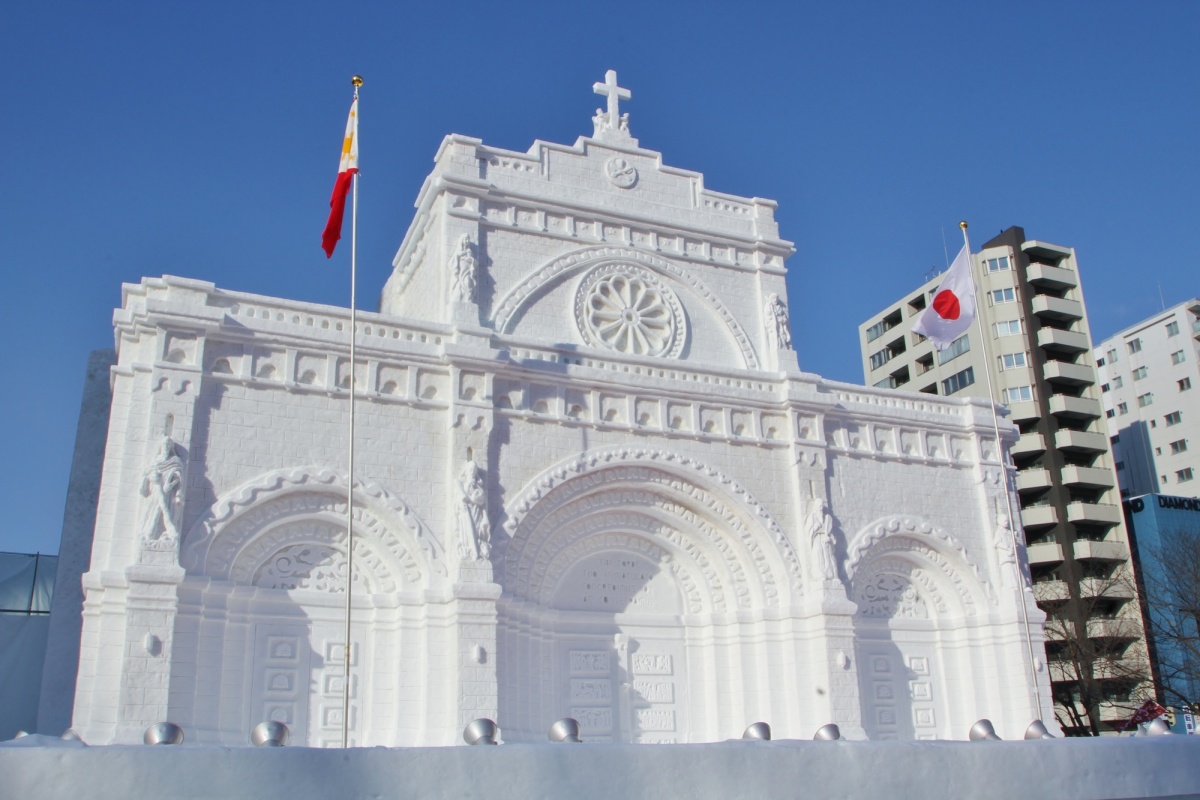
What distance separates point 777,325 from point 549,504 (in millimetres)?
8424

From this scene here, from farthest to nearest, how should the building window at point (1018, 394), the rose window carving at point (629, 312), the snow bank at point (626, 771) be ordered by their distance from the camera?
the building window at point (1018, 394), the rose window carving at point (629, 312), the snow bank at point (626, 771)

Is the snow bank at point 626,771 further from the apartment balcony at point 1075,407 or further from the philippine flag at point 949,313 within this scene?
the apartment balcony at point 1075,407

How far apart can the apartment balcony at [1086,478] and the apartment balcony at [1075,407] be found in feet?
10.5

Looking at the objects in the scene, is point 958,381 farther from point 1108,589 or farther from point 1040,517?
point 1108,589

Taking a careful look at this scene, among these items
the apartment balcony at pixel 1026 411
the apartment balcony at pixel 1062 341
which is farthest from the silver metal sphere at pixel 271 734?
the apartment balcony at pixel 1062 341

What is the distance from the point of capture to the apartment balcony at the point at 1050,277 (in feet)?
194

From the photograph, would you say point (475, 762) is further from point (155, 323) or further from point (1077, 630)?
point (1077, 630)

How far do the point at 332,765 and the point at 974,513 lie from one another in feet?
78.0

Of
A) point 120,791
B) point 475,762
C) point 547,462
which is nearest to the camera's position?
point 120,791

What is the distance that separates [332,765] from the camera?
6.84 metres

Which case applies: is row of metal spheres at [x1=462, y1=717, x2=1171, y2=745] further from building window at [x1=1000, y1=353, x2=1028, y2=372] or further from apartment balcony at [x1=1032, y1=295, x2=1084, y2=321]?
apartment balcony at [x1=1032, y1=295, x2=1084, y2=321]

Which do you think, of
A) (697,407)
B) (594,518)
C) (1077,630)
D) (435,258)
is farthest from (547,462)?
(1077,630)

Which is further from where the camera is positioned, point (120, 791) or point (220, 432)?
point (220, 432)

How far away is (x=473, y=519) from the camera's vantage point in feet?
70.0
